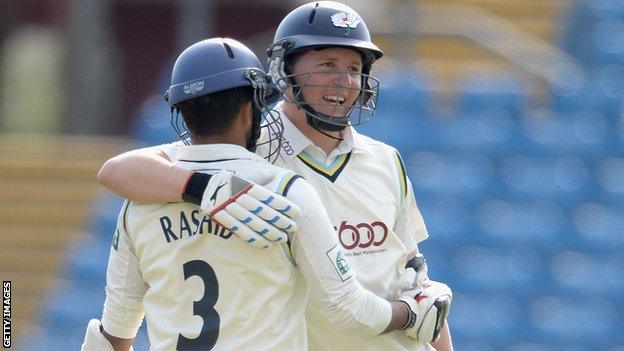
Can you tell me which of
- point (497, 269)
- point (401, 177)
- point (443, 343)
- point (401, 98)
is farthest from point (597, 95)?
point (401, 177)

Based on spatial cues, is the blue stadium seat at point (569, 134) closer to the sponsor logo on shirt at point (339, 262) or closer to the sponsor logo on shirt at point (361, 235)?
the sponsor logo on shirt at point (361, 235)

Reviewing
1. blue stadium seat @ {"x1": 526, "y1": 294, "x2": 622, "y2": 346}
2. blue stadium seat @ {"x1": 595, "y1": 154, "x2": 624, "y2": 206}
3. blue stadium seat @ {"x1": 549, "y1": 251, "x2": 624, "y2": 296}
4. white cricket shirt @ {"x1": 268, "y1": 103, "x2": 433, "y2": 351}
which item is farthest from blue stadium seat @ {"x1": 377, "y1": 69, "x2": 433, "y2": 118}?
white cricket shirt @ {"x1": 268, "y1": 103, "x2": 433, "y2": 351}

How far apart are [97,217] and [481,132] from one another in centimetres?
244

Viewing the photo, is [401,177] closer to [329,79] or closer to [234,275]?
[329,79]

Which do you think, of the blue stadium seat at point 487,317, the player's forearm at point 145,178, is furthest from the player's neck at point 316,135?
the blue stadium seat at point 487,317

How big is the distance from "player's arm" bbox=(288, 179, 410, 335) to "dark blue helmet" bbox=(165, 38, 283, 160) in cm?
24

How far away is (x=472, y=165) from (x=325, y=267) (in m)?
4.76

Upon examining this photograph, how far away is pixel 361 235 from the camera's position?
329 cm

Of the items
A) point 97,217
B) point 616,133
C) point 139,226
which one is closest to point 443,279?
point 616,133

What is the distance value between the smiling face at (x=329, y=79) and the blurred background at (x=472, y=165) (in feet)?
12.3

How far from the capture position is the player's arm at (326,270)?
9.23 feet

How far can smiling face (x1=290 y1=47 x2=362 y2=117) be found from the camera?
331 cm

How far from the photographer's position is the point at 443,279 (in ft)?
23.2
